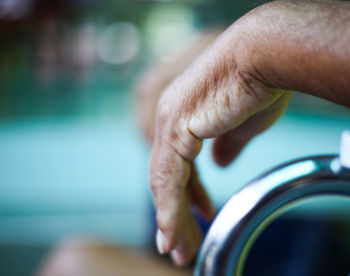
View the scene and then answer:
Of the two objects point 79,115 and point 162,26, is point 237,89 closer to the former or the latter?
point 162,26

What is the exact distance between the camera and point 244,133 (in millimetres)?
399

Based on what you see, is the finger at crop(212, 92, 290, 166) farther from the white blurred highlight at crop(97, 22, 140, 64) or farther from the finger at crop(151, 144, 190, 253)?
the white blurred highlight at crop(97, 22, 140, 64)

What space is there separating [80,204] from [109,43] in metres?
3.22

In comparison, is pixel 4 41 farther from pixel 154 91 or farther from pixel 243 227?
pixel 243 227

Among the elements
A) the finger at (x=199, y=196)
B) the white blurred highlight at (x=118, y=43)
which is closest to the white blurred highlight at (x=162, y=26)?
the white blurred highlight at (x=118, y=43)

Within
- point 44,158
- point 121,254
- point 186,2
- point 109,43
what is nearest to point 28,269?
point 121,254

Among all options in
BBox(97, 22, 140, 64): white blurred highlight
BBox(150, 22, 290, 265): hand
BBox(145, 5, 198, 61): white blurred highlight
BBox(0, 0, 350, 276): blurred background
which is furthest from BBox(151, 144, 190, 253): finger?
BBox(97, 22, 140, 64): white blurred highlight

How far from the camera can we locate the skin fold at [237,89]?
26 centimetres

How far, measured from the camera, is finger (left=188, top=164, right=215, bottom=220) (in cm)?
43

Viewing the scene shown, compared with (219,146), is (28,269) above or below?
below

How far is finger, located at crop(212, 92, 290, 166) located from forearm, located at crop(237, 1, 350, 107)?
6 centimetres

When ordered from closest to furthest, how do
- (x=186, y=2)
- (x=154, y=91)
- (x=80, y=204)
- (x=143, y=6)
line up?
(x=154, y=91)
(x=80, y=204)
(x=186, y=2)
(x=143, y=6)

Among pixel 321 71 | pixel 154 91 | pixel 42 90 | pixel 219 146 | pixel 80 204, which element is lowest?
pixel 42 90

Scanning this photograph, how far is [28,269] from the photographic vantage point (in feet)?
6.22
